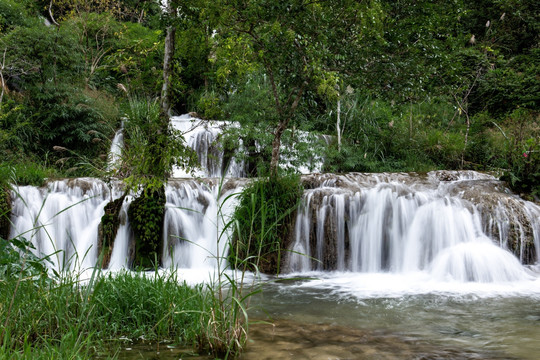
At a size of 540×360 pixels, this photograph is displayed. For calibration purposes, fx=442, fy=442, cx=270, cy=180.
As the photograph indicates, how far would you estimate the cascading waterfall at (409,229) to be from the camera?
23.9 feet

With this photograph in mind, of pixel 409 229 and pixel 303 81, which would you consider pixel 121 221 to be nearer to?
pixel 303 81

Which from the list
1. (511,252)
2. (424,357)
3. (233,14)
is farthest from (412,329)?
(233,14)

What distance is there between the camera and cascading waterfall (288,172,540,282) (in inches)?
286

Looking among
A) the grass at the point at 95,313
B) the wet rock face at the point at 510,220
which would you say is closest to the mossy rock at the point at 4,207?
the grass at the point at 95,313

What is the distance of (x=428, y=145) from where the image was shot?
14578 mm

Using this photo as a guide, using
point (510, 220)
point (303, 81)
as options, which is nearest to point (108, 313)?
point (303, 81)

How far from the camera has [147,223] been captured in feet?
25.2

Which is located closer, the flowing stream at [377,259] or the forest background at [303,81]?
the flowing stream at [377,259]

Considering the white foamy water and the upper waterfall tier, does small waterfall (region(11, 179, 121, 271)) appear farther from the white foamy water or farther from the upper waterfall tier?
the upper waterfall tier

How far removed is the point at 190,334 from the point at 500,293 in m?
4.45

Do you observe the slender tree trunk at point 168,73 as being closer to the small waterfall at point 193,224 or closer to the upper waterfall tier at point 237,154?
the small waterfall at point 193,224

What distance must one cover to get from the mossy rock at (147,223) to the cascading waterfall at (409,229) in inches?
94.9

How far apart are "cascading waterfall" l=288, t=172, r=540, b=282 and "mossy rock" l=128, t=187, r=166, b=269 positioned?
241 centimetres

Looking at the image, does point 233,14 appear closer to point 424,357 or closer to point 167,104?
point 167,104
